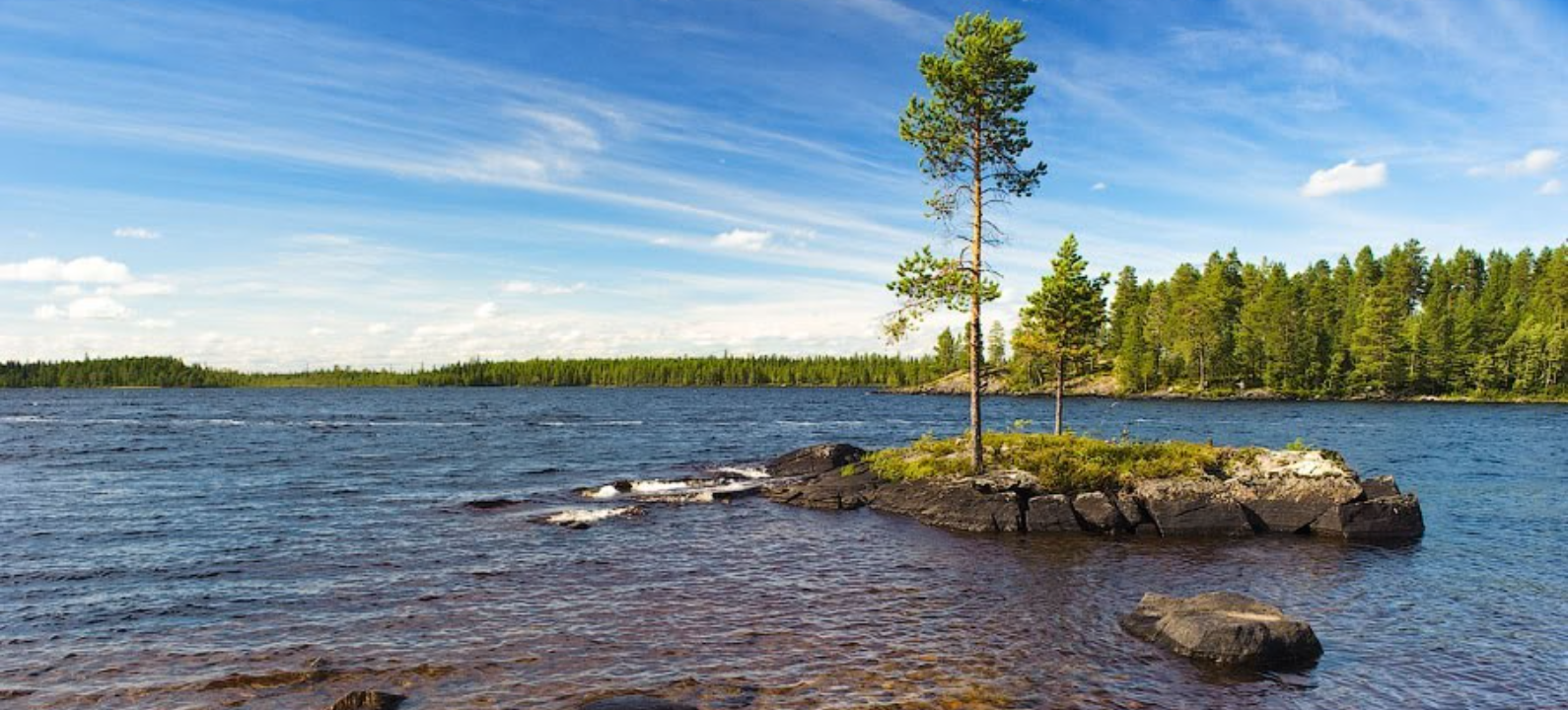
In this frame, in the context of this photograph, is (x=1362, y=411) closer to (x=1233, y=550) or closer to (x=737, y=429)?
(x=737, y=429)

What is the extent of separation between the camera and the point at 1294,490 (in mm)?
27750

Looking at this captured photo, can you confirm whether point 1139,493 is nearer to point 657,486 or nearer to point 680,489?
point 680,489

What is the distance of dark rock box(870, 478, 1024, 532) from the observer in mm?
27953

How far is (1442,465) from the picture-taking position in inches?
1802

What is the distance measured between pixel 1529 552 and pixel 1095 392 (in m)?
140

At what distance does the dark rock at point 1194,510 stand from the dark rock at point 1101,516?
1.14 meters

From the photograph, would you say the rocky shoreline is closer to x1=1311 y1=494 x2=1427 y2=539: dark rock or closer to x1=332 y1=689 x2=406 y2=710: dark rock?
x1=1311 y1=494 x2=1427 y2=539: dark rock

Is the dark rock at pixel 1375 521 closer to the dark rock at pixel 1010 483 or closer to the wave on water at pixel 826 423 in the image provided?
the dark rock at pixel 1010 483

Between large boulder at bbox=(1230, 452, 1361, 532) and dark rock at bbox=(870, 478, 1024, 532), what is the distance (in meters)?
7.82

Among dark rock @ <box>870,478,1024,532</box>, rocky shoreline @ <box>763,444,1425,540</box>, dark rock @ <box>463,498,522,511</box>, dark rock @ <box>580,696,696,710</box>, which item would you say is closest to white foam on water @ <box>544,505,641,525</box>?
dark rock @ <box>463,498,522,511</box>

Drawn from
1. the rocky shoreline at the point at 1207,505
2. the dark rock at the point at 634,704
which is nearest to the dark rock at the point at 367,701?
the dark rock at the point at 634,704

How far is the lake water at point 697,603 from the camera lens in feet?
45.5

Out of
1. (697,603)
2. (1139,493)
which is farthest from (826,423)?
(697,603)

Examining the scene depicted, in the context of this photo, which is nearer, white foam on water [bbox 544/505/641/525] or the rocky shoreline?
the rocky shoreline
